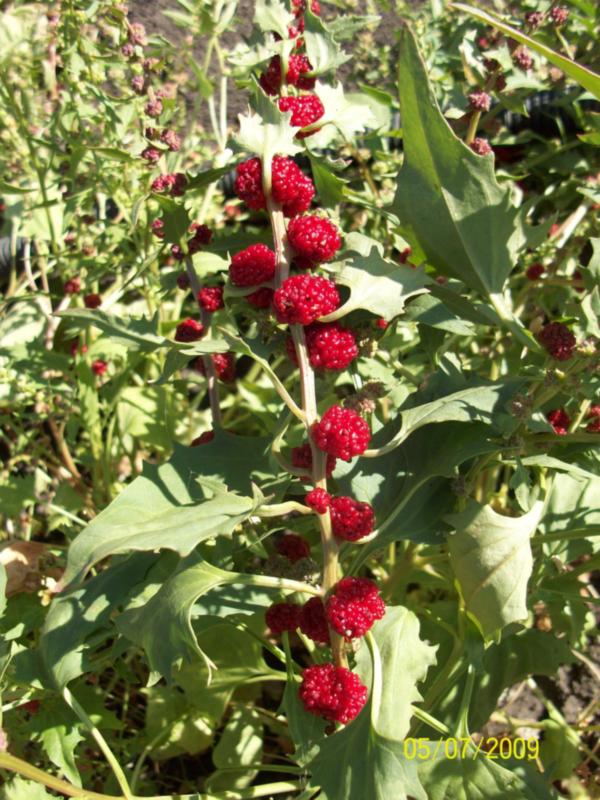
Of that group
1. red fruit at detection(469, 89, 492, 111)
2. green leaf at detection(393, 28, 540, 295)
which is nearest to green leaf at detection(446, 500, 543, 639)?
green leaf at detection(393, 28, 540, 295)

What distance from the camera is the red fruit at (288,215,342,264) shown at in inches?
29.0

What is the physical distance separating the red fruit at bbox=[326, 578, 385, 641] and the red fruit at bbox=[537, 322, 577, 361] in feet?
0.99

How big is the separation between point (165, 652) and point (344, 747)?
0.21m

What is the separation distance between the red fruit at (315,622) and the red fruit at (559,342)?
36cm

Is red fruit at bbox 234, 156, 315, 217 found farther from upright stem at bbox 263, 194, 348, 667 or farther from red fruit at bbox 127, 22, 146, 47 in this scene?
red fruit at bbox 127, 22, 146, 47

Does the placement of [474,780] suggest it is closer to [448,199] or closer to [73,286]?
[448,199]

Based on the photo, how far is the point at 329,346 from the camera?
0.74 metres

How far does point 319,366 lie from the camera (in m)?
0.76

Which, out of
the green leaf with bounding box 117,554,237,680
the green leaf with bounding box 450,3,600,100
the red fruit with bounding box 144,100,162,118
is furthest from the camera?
the red fruit with bounding box 144,100,162,118

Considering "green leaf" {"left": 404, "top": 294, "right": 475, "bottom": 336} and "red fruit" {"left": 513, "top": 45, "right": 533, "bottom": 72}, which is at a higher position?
"red fruit" {"left": 513, "top": 45, "right": 533, "bottom": 72}

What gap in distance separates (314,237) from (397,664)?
46 centimetres

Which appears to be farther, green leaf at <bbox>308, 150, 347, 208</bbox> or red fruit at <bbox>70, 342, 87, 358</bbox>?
red fruit at <bbox>70, 342, 87, 358</bbox>

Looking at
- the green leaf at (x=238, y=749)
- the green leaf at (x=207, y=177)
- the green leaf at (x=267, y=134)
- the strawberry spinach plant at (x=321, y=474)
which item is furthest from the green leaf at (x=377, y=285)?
the green leaf at (x=238, y=749)

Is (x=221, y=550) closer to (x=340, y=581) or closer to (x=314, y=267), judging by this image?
(x=340, y=581)
